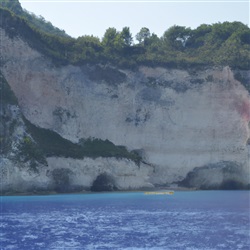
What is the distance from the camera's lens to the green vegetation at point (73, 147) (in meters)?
53.6

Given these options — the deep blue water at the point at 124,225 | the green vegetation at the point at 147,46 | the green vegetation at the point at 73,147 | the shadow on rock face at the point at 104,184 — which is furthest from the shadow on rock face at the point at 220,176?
the deep blue water at the point at 124,225

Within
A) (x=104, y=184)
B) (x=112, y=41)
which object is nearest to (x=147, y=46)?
(x=112, y=41)

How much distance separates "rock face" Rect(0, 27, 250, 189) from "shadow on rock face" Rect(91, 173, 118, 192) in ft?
2.02

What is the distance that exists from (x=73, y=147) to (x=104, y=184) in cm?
489

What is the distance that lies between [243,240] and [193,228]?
412 cm

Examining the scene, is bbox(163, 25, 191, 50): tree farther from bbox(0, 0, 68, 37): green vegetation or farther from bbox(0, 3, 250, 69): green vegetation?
bbox(0, 0, 68, 37): green vegetation

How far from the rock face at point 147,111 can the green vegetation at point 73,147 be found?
873mm

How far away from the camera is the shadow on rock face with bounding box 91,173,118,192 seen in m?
56.3

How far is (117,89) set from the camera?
62.7 m

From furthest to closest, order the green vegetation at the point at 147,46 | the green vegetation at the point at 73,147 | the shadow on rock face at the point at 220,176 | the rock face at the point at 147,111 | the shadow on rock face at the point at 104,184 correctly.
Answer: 1. the green vegetation at the point at 147,46
2. the shadow on rock face at the point at 220,176
3. the rock face at the point at 147,111
4. the shadow on rock face at the point at 104,184
5. the green vegetation at the point at 73,147

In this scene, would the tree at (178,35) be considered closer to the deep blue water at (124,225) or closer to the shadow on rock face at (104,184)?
the shadow on rock face at (104,184)

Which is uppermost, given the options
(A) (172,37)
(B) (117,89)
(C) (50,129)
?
(A) (172,37)

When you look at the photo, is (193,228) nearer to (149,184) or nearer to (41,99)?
(149,184)

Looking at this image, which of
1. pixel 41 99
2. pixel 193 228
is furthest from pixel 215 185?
pixel 193 228
